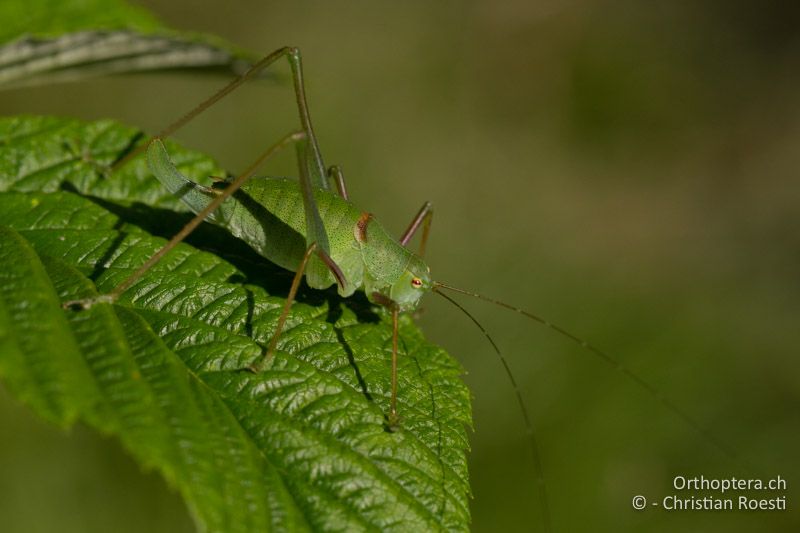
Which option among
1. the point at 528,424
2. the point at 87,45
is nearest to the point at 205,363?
the point at 528,424

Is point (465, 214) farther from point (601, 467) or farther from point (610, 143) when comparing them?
point (601, 467)

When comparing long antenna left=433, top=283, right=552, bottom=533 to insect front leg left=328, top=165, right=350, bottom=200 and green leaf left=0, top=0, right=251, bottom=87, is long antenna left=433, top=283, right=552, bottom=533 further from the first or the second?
green leaf left=0, top=0, right=251, bottom=87

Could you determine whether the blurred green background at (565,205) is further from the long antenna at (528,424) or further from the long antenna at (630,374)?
the long antenna at (528,424)

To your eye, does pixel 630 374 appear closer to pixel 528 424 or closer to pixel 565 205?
pixel 528 424

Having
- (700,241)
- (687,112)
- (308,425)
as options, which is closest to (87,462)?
(308,425)

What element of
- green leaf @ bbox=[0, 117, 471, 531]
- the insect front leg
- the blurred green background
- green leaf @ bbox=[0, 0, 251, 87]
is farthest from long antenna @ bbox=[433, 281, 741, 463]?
green leaf @ bbox=[0, 0, 251, 87]

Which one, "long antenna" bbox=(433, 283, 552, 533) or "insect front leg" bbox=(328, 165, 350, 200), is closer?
"long antenna" bbox=(433, 283, 552, 533)
